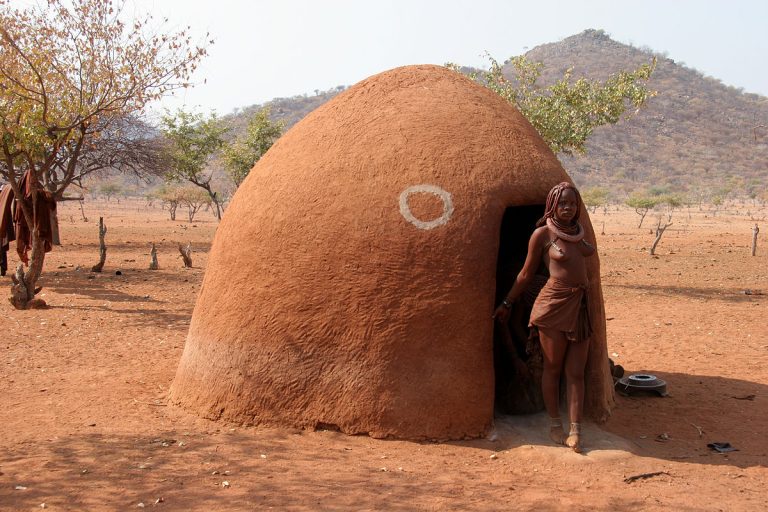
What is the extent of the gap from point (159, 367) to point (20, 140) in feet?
15.9

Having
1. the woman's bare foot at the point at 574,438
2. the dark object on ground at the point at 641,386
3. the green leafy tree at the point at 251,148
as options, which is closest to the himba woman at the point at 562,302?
the woman's bare foot at the point at 574,438

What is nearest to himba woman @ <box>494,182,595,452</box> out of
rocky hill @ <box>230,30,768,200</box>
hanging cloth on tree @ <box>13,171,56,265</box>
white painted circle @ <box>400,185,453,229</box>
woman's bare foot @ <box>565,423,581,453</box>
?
woman's bare foot @ <box>565,423,581,453</box>

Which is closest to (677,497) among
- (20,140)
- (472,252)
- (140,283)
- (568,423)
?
(568,423)

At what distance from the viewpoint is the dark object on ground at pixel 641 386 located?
6.32 meters

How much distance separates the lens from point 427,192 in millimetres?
4977

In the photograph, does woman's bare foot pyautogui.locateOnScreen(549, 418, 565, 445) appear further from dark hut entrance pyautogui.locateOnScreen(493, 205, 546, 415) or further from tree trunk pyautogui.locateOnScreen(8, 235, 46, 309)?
tree trunk pyautogui.locateOnScreen(8, 235, 46, 309)

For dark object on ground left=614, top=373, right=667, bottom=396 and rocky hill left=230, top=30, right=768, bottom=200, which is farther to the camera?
rocky hill left=230, top=30, right=768, bottom=200

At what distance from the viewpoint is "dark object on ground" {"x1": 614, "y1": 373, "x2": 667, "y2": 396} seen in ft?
20.7

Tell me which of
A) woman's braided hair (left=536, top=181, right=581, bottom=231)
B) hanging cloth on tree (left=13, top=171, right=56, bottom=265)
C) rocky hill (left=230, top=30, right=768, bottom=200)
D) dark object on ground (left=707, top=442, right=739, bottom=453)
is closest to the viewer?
woman's braided hair (left=536, top=181, right=581, bottom=231)

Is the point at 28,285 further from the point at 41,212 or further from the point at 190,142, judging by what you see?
the point at 190,142

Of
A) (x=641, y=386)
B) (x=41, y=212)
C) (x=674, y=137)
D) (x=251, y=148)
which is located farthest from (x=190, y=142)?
(x=674, y=137)

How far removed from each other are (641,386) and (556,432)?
1.82m

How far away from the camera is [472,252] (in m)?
4.83

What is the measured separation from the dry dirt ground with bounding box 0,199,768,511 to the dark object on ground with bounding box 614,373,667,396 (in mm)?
Result: 119
